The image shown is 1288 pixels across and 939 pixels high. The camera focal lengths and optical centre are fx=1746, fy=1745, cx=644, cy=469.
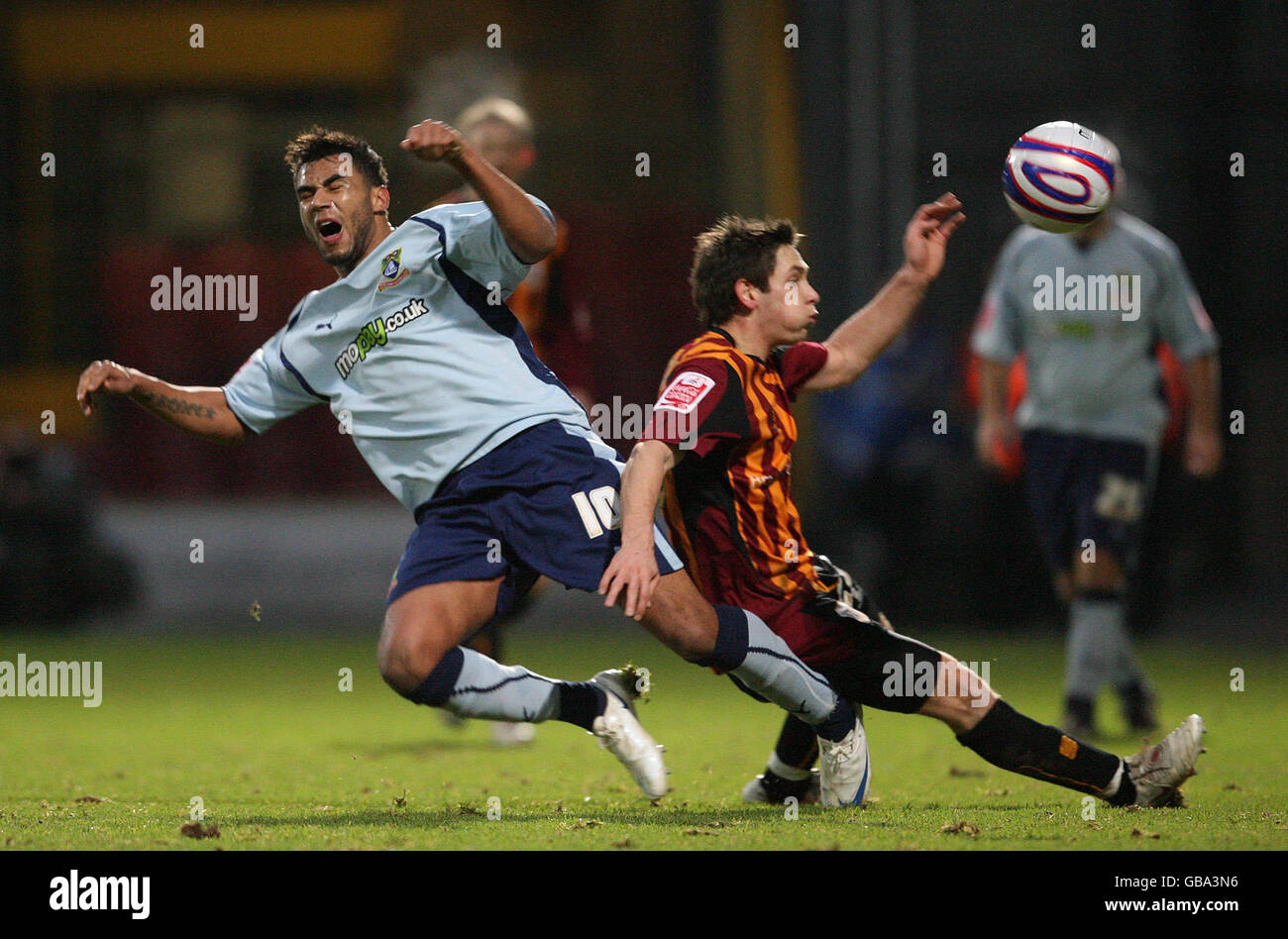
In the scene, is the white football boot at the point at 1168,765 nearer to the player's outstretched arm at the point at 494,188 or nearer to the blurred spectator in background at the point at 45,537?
the player's outstretched arm at the point at 494,188

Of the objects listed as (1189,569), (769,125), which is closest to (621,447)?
(769,125)

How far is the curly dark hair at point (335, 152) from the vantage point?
5090 millimetres

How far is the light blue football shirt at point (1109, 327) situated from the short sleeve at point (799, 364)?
2.26m

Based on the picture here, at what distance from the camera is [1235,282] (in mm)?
13625

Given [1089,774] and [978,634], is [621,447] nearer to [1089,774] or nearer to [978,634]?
[978,634]

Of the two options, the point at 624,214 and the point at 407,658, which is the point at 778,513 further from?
the point at 624,214

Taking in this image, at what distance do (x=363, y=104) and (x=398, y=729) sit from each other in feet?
33.4

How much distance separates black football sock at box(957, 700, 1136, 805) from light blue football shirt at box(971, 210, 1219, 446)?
2.49 meters

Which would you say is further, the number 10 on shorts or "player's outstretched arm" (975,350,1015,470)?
"player's outstretched arm" (975,350,1015,470)

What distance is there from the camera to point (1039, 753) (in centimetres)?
468

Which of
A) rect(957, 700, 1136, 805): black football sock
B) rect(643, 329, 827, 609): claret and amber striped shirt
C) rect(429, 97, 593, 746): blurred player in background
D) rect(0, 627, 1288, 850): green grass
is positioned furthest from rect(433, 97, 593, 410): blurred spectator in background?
rect(957, 700, 1136, 805): black football sock

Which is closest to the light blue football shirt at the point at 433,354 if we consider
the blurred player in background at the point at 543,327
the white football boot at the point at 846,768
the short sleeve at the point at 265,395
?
the short sleeve at the point at 265,395

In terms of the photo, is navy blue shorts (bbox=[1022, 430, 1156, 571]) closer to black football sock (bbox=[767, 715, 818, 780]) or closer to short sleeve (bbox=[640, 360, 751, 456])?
black football sock (bbox=[767, 715, 818, 780])

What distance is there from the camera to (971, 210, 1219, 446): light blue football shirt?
6.99 m
